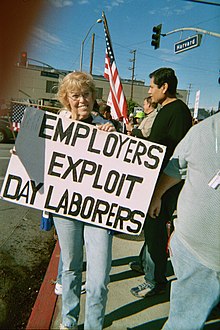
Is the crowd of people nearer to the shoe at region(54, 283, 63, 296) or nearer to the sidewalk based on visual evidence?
the sidewalk

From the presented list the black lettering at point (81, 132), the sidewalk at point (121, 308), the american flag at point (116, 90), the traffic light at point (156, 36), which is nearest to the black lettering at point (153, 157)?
the black lettering at point (81, 132)

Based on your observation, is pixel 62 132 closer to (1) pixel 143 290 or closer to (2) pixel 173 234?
(2) pixel 173 234

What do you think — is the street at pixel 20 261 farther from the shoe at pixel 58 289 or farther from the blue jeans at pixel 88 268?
the blue jeans at pixel 88 268

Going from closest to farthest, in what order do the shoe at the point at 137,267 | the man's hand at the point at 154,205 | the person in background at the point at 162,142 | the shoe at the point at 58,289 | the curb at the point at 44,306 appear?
1. the man's hand at the point at 154,205
2. the curb at the point at 44,306
3. the person in background at the point at 162,142
4. the shoe at the point at 58,289
5. the shoe at the point at 137,267

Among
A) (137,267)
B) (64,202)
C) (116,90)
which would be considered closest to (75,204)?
(64,202)

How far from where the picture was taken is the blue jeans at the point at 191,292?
4.98 feet

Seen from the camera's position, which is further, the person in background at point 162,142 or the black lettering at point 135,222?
the person in background at point 162,142

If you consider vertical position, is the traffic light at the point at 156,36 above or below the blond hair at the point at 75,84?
above

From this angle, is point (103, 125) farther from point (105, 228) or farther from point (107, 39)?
point (107, 39)

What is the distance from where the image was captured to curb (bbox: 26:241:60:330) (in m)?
2.24

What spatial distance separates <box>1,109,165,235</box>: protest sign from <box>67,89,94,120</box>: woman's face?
5.6 inches

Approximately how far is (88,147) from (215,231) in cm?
90

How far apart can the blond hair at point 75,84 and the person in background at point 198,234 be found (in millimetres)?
774

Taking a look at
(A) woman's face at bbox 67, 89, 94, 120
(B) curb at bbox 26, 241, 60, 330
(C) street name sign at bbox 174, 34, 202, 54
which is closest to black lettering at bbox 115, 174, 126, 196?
(A) woman's face at bbox 67, 89, 94, 120
